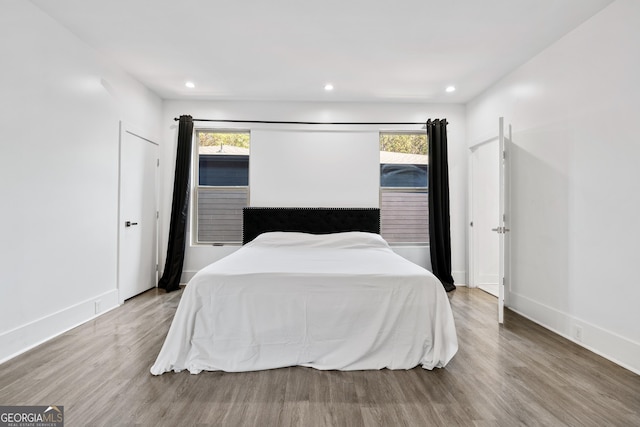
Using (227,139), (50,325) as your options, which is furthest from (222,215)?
(50,325)

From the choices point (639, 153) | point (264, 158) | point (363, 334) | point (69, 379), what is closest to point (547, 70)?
point (639, 153)

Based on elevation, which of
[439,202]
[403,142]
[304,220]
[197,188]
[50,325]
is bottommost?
[50,325]

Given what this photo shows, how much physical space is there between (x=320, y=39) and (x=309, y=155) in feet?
5.70

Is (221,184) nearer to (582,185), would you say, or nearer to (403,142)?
(403,142)

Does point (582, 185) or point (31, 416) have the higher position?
point (582, 185)

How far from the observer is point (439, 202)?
4.18 metres

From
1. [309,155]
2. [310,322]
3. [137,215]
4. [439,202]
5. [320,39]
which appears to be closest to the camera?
[310,322]

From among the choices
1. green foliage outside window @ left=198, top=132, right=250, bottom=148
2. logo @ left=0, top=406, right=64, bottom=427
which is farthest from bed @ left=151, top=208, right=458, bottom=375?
green foliage outside window @ left=198, top=132, right=250, bottom=148

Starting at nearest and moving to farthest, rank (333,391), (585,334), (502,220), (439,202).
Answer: (333,391) < (585,334) < (502,220) < (439,202)

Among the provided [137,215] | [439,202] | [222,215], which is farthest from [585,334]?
[137,215]

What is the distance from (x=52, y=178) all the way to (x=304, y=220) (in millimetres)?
2639

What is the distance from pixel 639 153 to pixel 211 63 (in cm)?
379

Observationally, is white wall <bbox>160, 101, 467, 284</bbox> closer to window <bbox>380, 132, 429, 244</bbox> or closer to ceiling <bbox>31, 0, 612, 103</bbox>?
window <bbox>380, 132, 429, 244</bbox>

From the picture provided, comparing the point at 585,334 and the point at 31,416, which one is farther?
the point at 585,334
